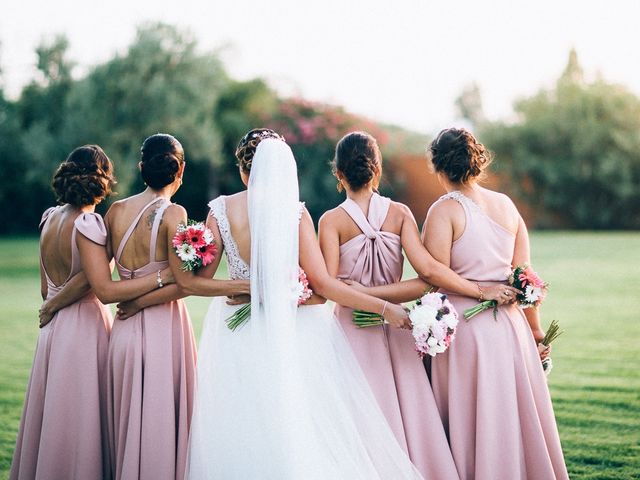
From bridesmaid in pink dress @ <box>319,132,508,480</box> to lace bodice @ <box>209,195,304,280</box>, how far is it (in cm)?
37

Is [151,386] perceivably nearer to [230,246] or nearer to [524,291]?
[230,246]

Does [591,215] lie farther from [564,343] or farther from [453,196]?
[453,196]

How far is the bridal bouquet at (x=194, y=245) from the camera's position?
4062mm

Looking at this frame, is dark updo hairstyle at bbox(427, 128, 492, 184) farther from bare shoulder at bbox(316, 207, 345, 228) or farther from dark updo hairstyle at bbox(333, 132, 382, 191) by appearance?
bare shoulder at bbox(316, 207, 345, 228)

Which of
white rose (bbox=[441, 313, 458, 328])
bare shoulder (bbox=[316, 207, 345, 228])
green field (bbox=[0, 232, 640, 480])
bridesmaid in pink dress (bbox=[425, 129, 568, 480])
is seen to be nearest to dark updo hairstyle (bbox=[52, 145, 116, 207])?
bare shoulder (bbox=[316, 207, 345, 228])

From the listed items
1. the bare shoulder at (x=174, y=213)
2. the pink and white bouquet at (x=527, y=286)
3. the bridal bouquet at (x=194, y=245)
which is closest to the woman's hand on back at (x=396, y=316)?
the pink and white bouquet at (x=527, y=286)

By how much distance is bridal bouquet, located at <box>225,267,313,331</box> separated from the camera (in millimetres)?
4059

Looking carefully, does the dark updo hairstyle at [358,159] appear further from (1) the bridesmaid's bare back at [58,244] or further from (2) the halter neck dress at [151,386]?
(1) the bridesmaid's bare back at [58,244]

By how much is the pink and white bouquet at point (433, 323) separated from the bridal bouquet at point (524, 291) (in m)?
0.24

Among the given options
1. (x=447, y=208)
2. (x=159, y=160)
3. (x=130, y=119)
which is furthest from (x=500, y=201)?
(x=130, y=119)

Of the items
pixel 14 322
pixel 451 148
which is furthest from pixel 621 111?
pixel 451 148

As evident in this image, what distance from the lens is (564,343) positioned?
9.92 metres

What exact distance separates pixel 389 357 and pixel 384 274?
505 mm

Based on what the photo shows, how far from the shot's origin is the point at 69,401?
4.35 metres
